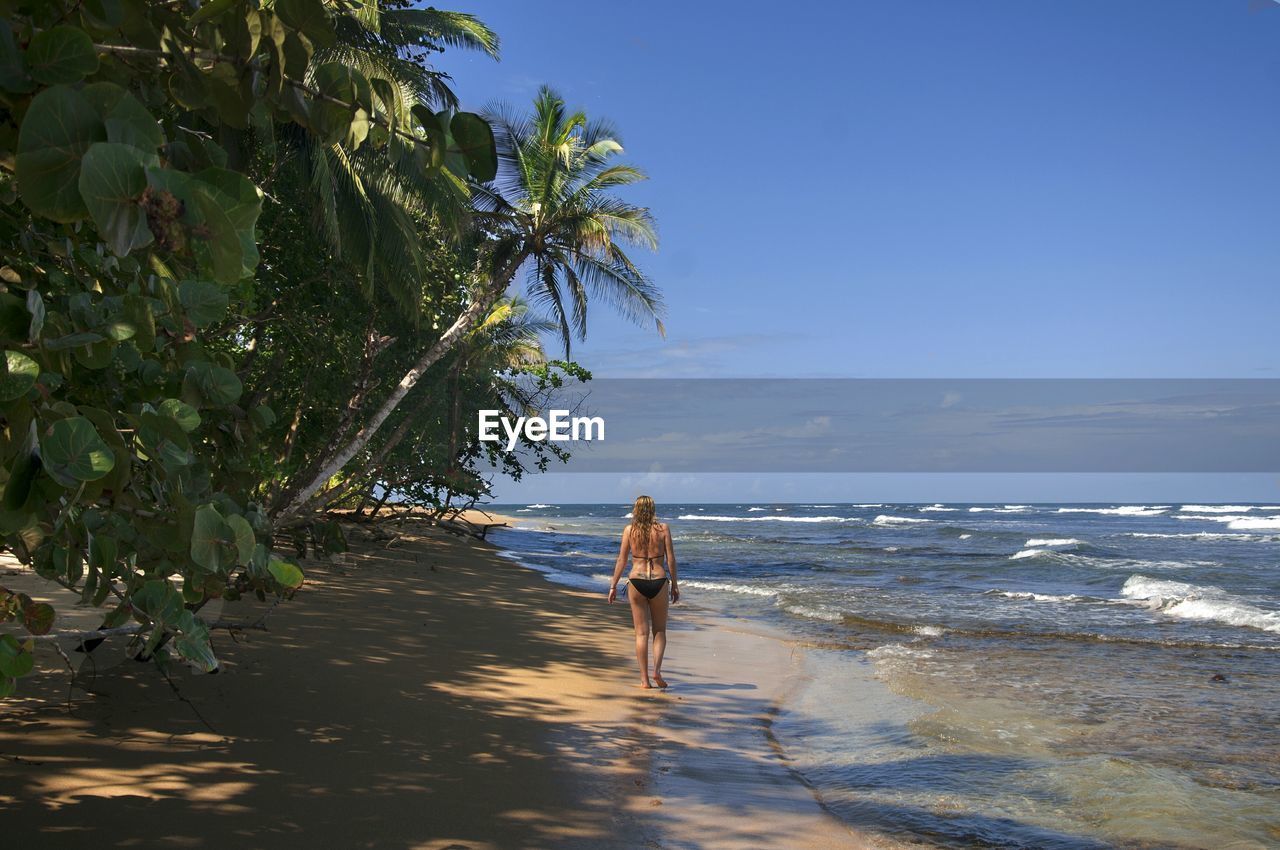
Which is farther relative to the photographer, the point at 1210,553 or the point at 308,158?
the point at 1210,553

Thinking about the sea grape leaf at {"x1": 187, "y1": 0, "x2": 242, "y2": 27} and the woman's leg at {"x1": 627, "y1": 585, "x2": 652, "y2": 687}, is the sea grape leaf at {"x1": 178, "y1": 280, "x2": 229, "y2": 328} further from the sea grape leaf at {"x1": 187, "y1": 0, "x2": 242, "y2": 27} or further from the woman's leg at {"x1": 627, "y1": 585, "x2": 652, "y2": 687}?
the woman's leg at {"x1": 627, "y1": 585, "x2": 652, "y2": 687}

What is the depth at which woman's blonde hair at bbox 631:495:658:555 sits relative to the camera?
766 cm

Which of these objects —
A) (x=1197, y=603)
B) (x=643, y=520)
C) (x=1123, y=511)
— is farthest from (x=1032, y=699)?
(x=1123, y=511)

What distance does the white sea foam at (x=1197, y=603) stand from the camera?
14.5m

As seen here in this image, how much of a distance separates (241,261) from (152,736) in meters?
4.26

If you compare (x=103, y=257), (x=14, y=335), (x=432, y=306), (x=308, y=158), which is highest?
(x=308, y=158)

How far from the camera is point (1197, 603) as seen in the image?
15.5 meters

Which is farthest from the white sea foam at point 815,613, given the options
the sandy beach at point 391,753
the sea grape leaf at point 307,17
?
the sea grape leaf at point 307,17

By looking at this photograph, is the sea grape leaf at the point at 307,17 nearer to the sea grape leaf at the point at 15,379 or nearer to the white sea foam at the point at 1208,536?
the sea grape leaf at the point at 15,379

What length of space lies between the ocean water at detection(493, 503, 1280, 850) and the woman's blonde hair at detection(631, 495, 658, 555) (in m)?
1.78

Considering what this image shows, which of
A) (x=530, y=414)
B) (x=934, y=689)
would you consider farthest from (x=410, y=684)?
(x=530, y=414)

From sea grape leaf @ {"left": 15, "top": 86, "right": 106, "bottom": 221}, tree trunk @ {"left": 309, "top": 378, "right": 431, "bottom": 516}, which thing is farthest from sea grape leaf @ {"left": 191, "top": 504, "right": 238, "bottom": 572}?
tree trunk @ {"left": 309, "top": 378, "right": 431, "bottom": 516}

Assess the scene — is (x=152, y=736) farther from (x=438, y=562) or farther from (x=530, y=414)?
(x=530, y=414)

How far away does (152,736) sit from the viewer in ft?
15.5
